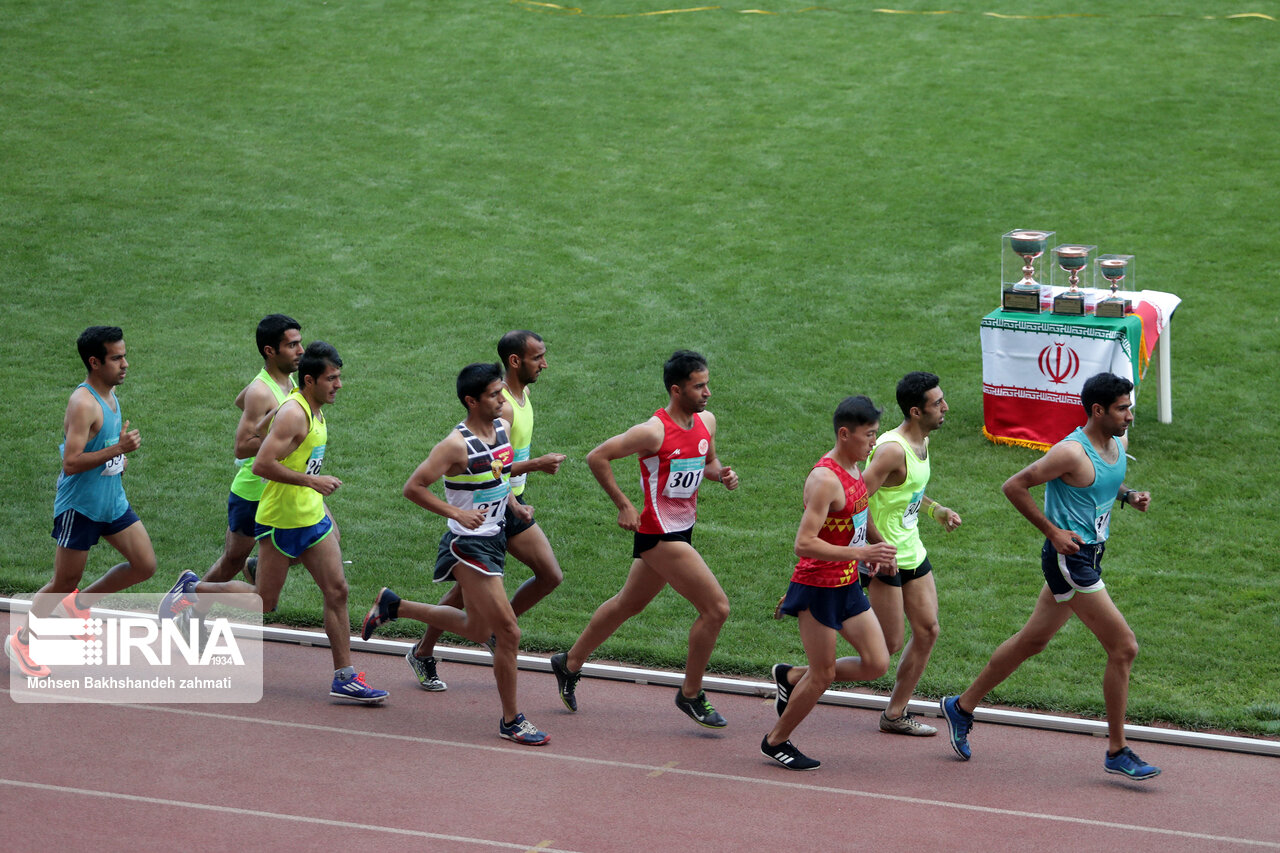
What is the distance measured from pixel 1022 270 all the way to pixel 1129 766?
6.68 meters

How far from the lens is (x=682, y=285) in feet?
55.3

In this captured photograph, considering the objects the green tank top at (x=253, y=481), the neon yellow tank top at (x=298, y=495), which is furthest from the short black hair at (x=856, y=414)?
the green tank top at (x=253, y=481)

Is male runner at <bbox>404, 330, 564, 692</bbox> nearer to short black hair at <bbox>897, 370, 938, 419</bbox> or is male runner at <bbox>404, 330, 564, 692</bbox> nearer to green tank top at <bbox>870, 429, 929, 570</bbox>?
green tank top at <bbox>870, 429, 929, 570</bbox>

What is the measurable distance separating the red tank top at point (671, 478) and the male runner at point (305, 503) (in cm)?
164

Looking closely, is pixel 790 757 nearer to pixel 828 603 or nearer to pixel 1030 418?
pixel 828 603

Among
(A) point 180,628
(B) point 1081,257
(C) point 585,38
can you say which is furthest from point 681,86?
(A) point 180,628

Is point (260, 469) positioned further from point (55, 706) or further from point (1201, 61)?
point (1201, 61)

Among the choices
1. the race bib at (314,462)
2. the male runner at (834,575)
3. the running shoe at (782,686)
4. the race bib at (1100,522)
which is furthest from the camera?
the race bib at (314,462)

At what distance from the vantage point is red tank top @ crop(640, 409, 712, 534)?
718cm

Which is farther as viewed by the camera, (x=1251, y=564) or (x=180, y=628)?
(x=1251, y=564)

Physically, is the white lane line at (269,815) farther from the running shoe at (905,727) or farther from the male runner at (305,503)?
the running shoe at (905,727)

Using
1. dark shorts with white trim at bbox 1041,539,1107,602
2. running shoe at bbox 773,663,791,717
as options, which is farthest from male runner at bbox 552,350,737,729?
dark shorts with white trim at bbox 1041,539,1107,602

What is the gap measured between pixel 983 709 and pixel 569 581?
315 centimetres

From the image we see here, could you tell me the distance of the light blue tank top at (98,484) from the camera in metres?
7.66
